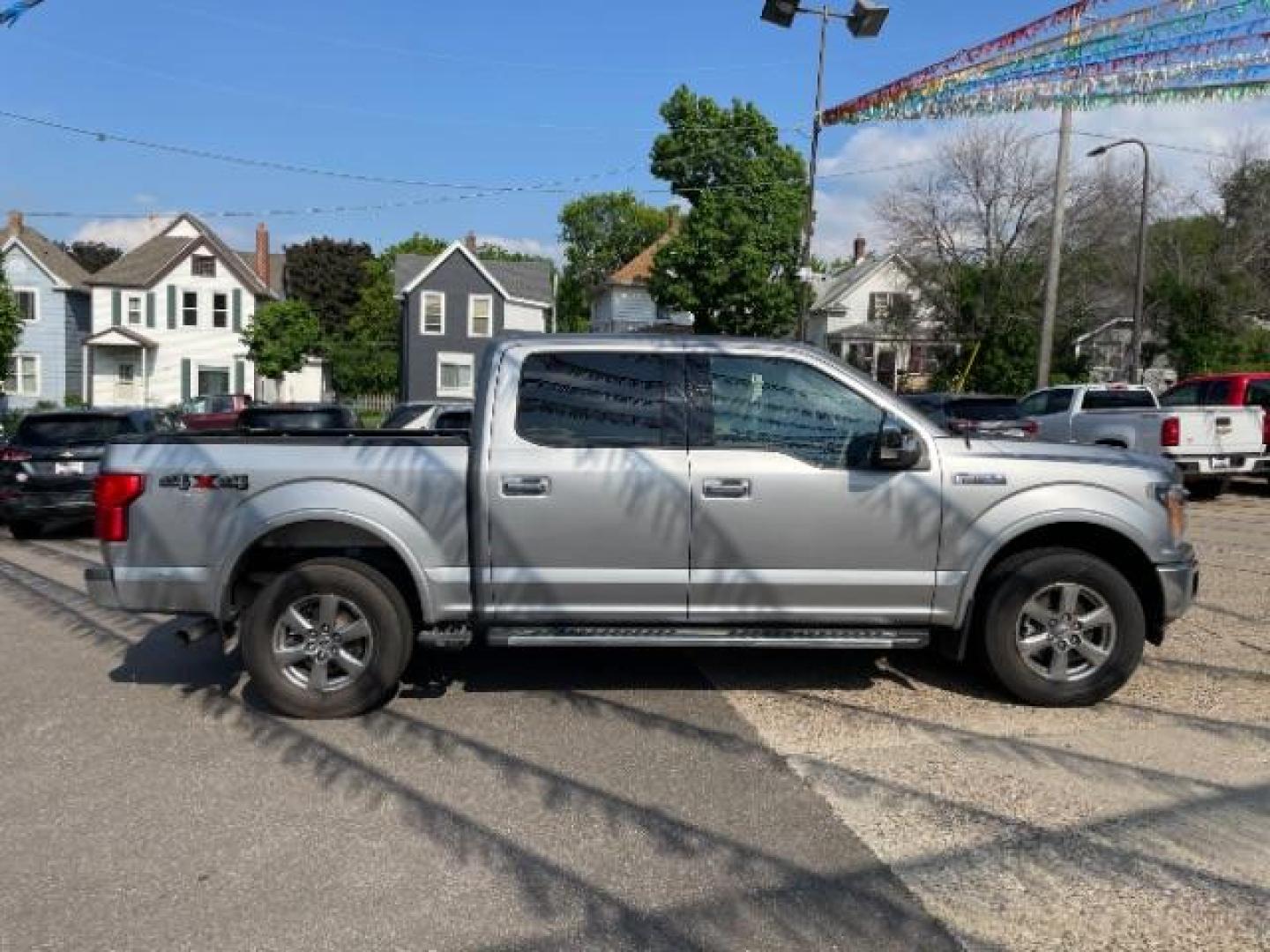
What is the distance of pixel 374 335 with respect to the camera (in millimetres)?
69250

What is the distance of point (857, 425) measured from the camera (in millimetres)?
5473

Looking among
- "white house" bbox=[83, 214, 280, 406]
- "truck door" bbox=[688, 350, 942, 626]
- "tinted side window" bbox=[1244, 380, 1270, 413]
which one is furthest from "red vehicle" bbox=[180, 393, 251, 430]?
"truck door" bbox=[688, 350, 942, 626]

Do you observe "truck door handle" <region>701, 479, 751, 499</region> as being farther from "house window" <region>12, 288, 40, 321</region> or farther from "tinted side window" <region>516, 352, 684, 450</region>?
"house window" <region>12, 288, 40, 321</region>

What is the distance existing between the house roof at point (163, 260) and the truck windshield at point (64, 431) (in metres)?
37.9

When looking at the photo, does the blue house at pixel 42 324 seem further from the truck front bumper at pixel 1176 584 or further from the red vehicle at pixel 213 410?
the truck front bumper at pixel 1176 584

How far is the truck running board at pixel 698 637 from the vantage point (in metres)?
5.34

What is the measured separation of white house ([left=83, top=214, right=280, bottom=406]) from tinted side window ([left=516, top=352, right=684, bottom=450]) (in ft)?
148

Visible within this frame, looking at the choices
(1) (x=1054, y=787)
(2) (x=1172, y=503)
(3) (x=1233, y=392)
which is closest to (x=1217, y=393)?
(3) (x=1233, y=392)

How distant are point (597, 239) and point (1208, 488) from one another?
74.5 m

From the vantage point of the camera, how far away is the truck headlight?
5.51m

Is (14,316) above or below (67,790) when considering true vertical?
above

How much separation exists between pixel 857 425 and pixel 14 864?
408cm

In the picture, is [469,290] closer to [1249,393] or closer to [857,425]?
[1249,393]

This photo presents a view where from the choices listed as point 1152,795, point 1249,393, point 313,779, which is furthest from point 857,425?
point 1249,393
